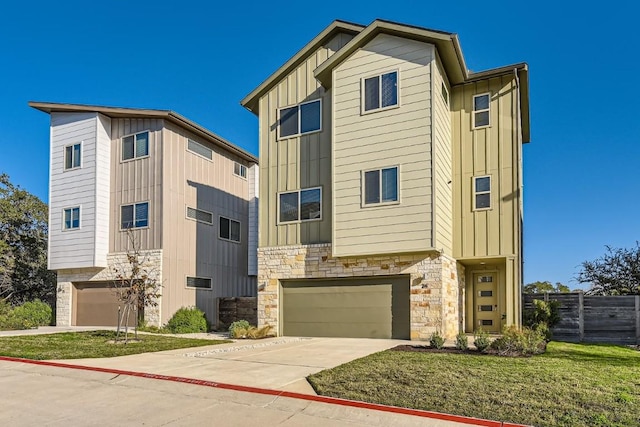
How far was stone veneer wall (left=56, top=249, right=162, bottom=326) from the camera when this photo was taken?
1912 cm

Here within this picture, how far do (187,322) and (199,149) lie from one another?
7.32m

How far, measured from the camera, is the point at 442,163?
48.8 feet

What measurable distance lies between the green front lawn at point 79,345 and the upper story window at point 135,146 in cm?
718

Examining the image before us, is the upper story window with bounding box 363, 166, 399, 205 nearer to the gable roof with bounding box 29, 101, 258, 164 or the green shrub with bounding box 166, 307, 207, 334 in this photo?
the green shrub with bounding box 166, 307, 207, 334

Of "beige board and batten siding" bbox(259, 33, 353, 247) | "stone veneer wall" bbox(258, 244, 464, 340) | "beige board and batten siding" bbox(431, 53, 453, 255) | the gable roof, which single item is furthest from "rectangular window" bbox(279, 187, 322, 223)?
the gable roof

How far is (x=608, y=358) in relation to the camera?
10.9m

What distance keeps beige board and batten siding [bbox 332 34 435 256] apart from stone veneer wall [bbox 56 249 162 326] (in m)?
7.92

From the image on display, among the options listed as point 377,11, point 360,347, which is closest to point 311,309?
point 360,347

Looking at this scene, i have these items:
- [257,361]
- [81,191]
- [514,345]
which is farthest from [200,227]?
[514,345]

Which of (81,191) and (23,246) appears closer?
(81,191)

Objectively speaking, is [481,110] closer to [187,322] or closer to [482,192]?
[482,192]

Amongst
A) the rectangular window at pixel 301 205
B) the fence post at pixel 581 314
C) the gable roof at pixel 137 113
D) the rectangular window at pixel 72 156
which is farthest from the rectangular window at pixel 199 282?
the fence post at pixel 581 314

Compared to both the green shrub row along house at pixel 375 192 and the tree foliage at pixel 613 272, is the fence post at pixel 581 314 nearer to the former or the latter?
the green shrub row along house at pixel 375 192

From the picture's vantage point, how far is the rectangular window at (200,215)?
21.2 metres
